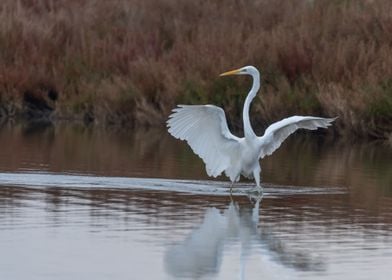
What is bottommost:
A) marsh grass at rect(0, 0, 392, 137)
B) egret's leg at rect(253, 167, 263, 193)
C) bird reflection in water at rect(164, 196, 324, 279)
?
bird reflection in water at rect(164, 196, 324, 279)

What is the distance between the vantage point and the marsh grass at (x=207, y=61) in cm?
2236

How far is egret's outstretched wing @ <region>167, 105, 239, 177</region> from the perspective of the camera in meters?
13.9

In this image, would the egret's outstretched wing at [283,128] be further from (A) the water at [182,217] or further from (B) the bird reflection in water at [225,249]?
(B) the bird reflection in water at [225,249]

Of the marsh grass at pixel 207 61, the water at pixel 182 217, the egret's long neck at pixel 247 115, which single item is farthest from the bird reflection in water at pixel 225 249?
the marsh grass at pixel 207 61

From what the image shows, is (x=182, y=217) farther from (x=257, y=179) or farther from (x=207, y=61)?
(x=207, y=61)

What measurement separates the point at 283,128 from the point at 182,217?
2.92 meters

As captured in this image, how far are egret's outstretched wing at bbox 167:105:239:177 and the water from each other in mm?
336

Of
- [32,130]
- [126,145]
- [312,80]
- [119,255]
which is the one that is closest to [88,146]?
[126,145]

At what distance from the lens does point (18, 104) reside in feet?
81.6

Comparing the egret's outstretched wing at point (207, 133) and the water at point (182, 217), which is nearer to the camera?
the water at point (182, 217)

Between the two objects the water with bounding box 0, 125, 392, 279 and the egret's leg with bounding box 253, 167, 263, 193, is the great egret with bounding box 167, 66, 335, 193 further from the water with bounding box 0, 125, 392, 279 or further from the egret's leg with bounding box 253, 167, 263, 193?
the water with bounding box 0, 125, 392, 279

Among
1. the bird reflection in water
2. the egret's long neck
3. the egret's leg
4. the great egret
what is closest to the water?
the bird reflection in water

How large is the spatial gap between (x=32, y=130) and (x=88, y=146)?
3044mm

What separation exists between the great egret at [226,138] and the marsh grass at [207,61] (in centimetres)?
699
